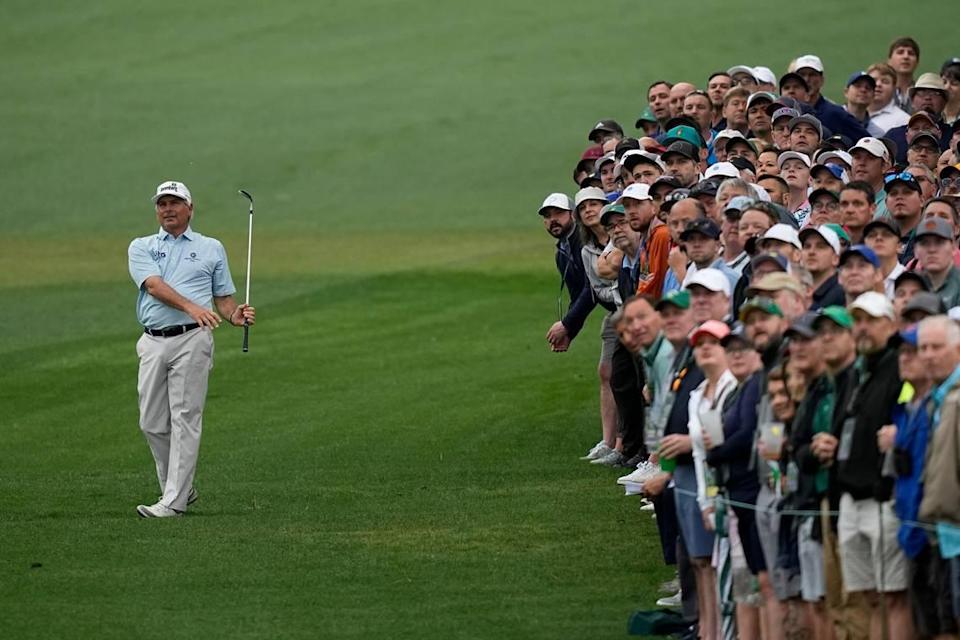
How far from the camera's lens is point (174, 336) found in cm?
1811

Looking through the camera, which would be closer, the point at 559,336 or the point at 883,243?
the point at 883,243

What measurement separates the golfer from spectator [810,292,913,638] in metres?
7.89

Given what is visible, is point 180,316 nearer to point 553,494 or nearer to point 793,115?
point 553,494

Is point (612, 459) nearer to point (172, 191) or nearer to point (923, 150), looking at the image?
point (923, 150)

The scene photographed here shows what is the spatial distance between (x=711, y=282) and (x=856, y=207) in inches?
120

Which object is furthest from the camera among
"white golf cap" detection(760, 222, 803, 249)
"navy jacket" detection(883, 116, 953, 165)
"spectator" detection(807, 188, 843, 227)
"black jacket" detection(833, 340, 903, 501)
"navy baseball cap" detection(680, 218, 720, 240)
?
"navy jacket" detection(883, 116, 953, 165)

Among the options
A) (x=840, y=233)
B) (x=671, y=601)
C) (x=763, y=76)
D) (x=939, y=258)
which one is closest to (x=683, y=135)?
(x=763, y=76)

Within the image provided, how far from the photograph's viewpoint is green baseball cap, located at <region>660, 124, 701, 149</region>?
69.3 feet

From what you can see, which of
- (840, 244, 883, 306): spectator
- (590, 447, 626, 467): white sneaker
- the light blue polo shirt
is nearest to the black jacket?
(840, 244, 883, 306): spectator

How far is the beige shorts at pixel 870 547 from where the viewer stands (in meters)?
11.1

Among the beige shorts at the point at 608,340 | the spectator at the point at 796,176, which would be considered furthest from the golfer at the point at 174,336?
the spectator at the point at 796,176

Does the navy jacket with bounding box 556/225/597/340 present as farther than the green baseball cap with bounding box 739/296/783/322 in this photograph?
Yes

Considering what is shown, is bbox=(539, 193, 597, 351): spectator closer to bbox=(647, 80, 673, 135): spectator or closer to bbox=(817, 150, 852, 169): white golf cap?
bbox=(817, 150, 852, 169): white golf cap

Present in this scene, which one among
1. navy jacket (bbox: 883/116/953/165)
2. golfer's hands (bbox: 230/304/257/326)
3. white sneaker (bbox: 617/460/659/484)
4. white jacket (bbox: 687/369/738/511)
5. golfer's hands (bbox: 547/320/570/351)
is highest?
navy jacket (bbox: 883/116/953/165)
